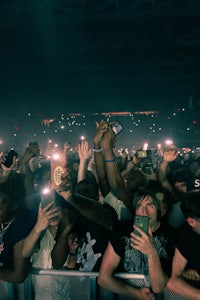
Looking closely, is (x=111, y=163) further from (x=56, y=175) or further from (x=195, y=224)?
(x=195, y=224)

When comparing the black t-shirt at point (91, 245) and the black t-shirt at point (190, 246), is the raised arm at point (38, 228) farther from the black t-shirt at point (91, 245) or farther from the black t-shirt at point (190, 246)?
the black t-shirt at point (190, 246)

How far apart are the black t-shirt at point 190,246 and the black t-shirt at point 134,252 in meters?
0.21

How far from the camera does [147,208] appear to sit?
113 inches

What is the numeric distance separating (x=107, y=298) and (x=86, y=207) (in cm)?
86

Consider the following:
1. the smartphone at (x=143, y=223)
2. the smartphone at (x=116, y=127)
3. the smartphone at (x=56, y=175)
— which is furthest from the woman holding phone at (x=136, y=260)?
the smartphone at (x=116, y=127)

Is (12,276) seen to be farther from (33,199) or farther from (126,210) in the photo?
(33,199)

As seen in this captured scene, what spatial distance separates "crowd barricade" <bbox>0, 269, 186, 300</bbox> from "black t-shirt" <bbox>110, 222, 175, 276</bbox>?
0.11 m

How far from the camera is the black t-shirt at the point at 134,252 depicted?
108 inches

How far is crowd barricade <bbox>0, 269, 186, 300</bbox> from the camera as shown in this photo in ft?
9.24

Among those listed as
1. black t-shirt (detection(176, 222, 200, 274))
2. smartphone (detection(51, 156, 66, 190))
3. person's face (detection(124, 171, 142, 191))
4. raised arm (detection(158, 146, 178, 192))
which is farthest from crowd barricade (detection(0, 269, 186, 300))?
raised arm (detection(158, 146, 178, 192))

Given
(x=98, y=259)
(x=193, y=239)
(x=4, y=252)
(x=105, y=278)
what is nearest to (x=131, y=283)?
(x=105, y=278)

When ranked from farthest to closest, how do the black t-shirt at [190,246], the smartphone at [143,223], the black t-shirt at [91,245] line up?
the black t-shirt at [91,245] → the black t-shirt at [190,246] → the smartphone at [143,223]

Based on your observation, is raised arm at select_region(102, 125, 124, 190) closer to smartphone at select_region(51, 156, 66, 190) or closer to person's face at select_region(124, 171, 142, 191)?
person's face at select_region(124, 171, 142, 191)

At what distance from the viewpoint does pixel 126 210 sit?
3518 millimetres
